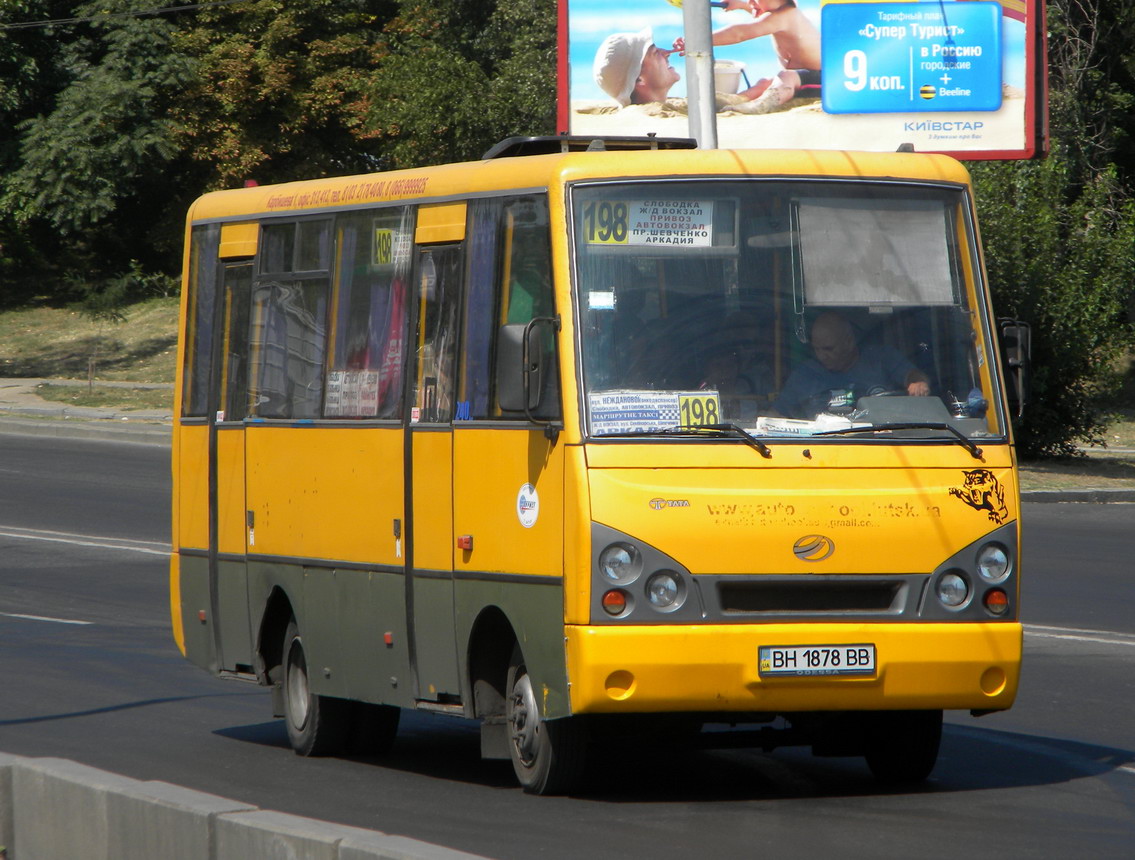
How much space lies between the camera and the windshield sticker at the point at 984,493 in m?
7.43

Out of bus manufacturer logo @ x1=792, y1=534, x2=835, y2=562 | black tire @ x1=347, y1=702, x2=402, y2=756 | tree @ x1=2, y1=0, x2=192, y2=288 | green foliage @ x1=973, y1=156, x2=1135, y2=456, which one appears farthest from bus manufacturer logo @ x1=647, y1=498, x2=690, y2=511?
tree @ x1=2, y1=0, x2=192, y2=288

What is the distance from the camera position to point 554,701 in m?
7.24

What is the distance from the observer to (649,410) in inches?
289

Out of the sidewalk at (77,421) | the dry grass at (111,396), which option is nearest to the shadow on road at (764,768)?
the sidewalk at (77,421)

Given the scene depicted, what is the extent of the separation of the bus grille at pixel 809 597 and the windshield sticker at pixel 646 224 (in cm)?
138

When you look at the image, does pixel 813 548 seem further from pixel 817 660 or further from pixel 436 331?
pixel 436 331

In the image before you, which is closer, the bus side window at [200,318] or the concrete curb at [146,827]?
the concrete curb at [146,827]

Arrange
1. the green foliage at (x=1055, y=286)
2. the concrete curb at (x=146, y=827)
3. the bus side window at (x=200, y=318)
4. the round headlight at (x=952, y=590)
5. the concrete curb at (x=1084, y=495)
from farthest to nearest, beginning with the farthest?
the green foliage at (x=1055, y=286) → the concrete curb at (x=1084, y=495) → the bus side window at (x=200, y=318) → the round headlight at (x=952, y=590) → the concrete curb at (x=146, y=827)

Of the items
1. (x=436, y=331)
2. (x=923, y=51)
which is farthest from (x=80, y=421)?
(x=436, y=331)

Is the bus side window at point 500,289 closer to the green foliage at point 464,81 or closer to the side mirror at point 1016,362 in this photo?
the side mirror at point 1016,362

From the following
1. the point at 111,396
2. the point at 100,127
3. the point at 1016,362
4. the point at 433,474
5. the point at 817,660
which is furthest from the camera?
the point at 100,127

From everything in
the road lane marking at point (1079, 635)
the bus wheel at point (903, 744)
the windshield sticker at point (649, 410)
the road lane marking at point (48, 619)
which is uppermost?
the windshield sticker at point (649, 410)

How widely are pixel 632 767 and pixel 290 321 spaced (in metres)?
2.76

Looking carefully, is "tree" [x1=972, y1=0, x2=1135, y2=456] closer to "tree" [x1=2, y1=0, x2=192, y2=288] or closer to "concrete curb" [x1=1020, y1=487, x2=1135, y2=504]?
"concrete curb" [x1=1020, y1=487, x2=1135, y2=504]
